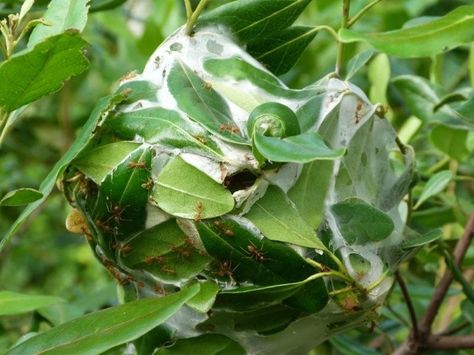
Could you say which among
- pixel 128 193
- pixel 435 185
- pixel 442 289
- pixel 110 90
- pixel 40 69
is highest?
pixel 40 69

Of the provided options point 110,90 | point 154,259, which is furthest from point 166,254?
point 110,90

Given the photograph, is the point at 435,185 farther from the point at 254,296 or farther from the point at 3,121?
the point at 3,121

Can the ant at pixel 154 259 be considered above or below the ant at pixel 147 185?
below

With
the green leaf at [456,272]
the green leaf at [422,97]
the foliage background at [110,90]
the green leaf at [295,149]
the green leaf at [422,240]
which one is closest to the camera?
the green leaf at [295,149]

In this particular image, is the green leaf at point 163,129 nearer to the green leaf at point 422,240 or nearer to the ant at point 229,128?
the ant at point 229,128

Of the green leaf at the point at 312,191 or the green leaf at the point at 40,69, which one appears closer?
the green leaf at the point at 40,69

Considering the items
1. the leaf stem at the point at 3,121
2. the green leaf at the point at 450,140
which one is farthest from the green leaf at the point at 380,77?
the leaf stem at the point at 3,121

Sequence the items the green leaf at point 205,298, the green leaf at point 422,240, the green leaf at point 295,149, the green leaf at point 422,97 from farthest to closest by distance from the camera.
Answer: the green leaf at point 422,97
the green leaf at point 422,240
the green leaf at point 205,298
the green leaf at point 295,149

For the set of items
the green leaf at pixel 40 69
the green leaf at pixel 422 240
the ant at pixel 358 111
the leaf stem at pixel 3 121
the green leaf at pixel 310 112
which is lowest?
the green leaf at pixel 422 240
